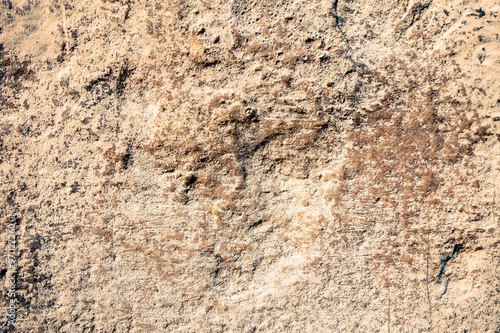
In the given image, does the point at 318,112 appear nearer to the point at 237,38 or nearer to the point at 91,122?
the point at 237,38

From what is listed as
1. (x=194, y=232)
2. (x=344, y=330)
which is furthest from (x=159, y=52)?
(x=344, y=330)

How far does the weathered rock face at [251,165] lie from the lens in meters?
0.81

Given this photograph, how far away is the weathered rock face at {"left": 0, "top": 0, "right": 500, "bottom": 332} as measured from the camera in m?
0.81

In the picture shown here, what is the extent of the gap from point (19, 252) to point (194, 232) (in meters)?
0.53

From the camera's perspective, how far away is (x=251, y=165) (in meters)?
0.84

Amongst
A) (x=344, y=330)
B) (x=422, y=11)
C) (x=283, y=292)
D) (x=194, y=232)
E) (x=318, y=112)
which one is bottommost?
(x=344, y=330)

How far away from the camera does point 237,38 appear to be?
2.70 ft

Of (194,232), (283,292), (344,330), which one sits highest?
(194,232)

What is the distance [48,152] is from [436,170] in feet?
3.61

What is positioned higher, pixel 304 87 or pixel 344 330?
pixel 304 87

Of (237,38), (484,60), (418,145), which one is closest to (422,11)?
(484,60)

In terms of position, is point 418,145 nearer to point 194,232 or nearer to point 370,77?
point 370,77

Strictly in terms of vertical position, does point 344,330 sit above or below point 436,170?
below

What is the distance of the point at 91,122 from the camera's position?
A: 34.1 inches
